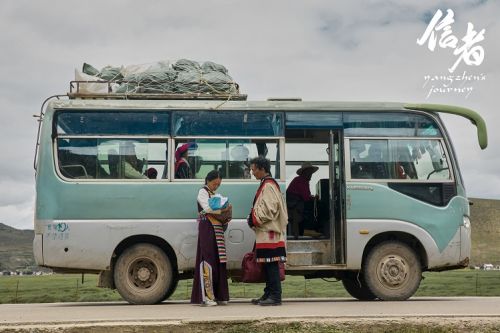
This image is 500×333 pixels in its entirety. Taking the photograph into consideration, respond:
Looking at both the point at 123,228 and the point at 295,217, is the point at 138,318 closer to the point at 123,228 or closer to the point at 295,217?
the point at 123,228

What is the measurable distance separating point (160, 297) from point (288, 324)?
3.66 m

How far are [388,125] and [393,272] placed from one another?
219 centimetres

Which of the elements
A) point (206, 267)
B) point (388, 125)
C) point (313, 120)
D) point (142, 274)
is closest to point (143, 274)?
point (142, 274)

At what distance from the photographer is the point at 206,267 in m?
9.51

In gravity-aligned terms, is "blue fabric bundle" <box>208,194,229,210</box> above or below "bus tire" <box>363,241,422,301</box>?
above

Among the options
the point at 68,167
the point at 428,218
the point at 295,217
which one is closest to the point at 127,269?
the point at 68,167

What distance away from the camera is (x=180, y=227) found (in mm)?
10125

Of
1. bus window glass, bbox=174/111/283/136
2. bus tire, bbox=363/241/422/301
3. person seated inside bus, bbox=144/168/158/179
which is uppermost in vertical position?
bus window glass, bbox=174/111/283/136

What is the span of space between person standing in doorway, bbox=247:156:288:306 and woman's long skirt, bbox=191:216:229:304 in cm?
67

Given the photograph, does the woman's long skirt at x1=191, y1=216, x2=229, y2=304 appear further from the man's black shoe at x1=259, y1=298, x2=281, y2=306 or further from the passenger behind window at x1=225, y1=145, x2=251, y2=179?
the passenger behind window at x1=225, y1=145, x2=251, y2=179

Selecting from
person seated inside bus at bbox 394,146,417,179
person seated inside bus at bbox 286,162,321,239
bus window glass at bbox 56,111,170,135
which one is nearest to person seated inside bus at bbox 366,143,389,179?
person seated inside bus at bbox 394,146,417,179

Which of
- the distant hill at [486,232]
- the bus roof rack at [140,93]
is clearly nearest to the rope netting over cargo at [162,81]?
the bus roof rack at [140,93]

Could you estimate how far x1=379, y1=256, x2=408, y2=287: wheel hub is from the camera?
10.5 metres

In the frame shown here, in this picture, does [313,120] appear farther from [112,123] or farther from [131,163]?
[112,123]
